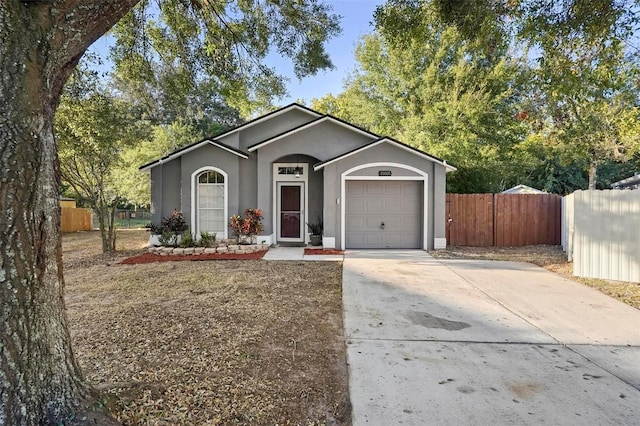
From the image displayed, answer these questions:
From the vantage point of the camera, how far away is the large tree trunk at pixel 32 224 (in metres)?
2.14

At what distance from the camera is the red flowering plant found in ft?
39.8

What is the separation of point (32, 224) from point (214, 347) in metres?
2.46

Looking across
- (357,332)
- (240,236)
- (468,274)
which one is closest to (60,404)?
(357,332)

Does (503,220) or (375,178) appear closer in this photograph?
(375,178)

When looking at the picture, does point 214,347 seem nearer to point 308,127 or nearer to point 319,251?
point 319,251

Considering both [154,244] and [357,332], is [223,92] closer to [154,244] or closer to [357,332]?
[154,244]

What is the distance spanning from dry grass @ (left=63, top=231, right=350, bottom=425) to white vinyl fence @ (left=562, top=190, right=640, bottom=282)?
5313mm

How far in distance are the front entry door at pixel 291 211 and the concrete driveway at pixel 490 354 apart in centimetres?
667

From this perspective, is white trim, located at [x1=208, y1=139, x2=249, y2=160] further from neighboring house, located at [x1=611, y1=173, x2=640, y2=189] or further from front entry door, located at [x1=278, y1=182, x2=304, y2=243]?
neighboring house, located at [x1=611, y1=173, x2=640, y2=189]

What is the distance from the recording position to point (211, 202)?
1314cm

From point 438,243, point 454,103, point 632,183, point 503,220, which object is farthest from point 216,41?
point 632,183

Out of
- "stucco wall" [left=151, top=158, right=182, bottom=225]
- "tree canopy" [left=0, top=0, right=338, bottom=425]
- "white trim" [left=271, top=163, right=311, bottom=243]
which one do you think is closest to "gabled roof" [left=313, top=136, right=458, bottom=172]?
"white trim" [left=271, top=163, right=311, bottom=243]

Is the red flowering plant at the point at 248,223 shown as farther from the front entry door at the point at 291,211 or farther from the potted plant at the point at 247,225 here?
the front entry door at the point at 291,211

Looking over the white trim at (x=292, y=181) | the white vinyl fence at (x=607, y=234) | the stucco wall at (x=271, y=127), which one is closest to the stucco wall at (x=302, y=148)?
the white trim at (x=292, y=181)
